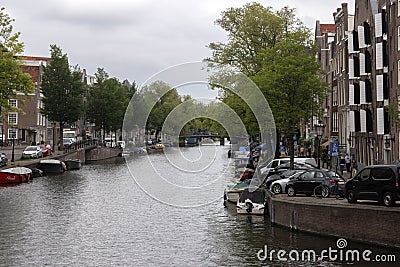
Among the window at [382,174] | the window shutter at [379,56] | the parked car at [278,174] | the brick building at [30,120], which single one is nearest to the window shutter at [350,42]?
the window shutter at [379,56]

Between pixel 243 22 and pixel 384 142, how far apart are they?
1779 cm

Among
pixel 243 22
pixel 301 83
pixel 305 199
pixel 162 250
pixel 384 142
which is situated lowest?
pixel 162 250

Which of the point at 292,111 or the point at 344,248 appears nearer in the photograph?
the point at 344,248

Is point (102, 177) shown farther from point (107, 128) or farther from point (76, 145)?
point (107, 128)

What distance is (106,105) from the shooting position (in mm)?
123250

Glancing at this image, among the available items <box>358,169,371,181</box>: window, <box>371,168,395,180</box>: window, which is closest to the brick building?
<box>358,169,371,181</box>: window

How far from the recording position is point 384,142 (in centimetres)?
5247

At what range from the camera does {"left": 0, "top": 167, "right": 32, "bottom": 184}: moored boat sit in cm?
5575

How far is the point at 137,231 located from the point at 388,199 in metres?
12.9

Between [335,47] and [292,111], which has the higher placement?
[335,47]

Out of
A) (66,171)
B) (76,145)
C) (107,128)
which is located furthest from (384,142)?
(107,128)

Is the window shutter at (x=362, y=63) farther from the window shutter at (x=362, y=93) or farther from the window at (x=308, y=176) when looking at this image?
the window at (x=308, y=176)

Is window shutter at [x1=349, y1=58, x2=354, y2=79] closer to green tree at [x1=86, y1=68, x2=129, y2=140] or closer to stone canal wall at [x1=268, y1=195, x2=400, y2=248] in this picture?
stone canal wall at [x1=268, y1=195, x2=400, y2=248]

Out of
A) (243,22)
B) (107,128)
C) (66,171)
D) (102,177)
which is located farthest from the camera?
(107,128)
